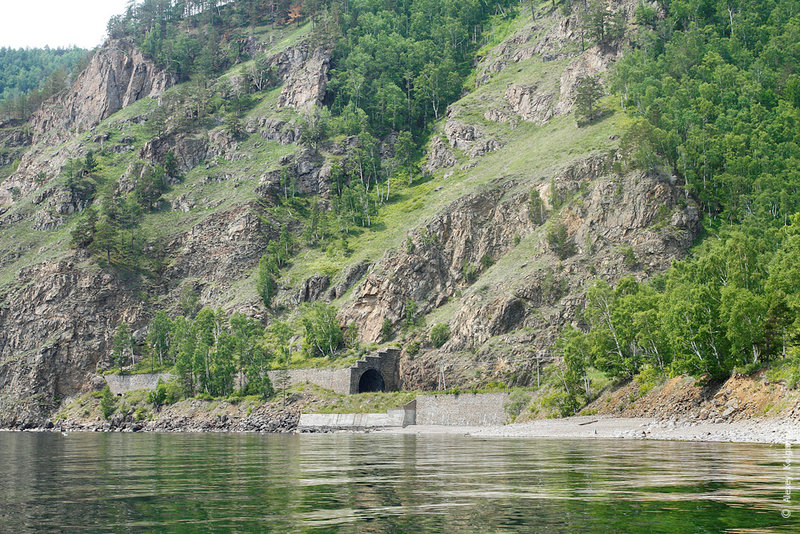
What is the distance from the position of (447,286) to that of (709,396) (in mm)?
64122

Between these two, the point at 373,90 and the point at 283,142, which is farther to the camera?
the point at 373,90

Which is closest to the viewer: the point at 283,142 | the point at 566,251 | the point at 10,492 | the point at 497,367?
the point at 10,492

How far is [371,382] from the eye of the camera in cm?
11038

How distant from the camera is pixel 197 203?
16275 cm

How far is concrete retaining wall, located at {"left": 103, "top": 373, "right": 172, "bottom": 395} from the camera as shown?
124m

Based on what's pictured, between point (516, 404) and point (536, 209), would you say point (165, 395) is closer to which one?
point (516, 404)

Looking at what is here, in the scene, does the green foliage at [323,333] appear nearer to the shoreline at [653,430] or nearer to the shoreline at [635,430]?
the shoreline at [635,430]

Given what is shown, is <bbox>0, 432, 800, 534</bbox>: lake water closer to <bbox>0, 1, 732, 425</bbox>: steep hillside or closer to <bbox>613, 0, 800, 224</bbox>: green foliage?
<bbox>0, 1, 732, 425</bbox>: steep hillside

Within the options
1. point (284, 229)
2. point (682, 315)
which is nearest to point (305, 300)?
point (284, 229)

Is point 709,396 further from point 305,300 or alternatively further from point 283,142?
point 283,142

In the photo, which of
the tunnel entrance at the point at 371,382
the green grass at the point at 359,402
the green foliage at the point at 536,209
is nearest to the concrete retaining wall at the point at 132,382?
the green grass at the point at 359,402

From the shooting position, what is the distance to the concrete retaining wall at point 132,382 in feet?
407

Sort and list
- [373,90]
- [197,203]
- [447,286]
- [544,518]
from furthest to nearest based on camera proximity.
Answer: [373,90] < [197,203] < [447,286] < [544,518]

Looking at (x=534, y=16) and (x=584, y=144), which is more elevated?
(x=534, y=16)
